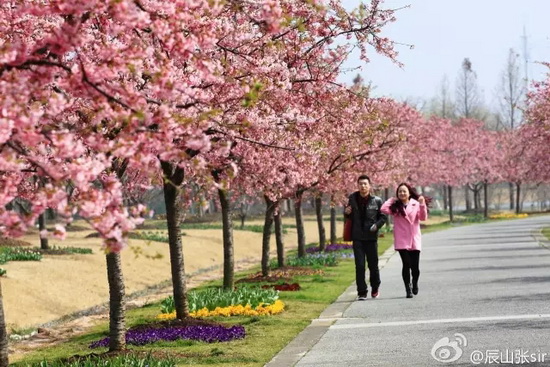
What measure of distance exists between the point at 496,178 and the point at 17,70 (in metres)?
84.2

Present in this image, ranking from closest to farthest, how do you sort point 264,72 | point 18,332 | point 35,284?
1. point 264,72
2. point 18,332
3. point 35,284

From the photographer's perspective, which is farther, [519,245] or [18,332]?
[519,245]

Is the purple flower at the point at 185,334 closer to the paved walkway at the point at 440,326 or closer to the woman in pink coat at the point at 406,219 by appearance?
the paved walkway at the point at 440,326

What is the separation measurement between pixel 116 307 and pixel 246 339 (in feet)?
5.95

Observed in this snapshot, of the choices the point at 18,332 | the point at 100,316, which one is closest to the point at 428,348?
the point at 18,332

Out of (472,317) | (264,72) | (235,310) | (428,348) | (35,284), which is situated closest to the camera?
(428,348)

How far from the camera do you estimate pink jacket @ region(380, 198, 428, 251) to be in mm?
17141

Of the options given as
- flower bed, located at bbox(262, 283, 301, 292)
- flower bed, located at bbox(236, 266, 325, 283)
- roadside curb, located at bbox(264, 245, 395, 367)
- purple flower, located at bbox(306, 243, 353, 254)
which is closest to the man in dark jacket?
roadside curb, located at bbox(264, 245, 395, 367)

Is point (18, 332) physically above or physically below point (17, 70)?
below

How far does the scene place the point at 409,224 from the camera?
675 inches

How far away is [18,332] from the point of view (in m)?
19.5

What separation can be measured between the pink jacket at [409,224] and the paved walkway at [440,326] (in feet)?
3.05

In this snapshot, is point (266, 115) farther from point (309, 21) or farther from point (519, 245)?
point (519, 245)

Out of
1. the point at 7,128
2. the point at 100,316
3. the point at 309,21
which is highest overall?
the point at 309,21
